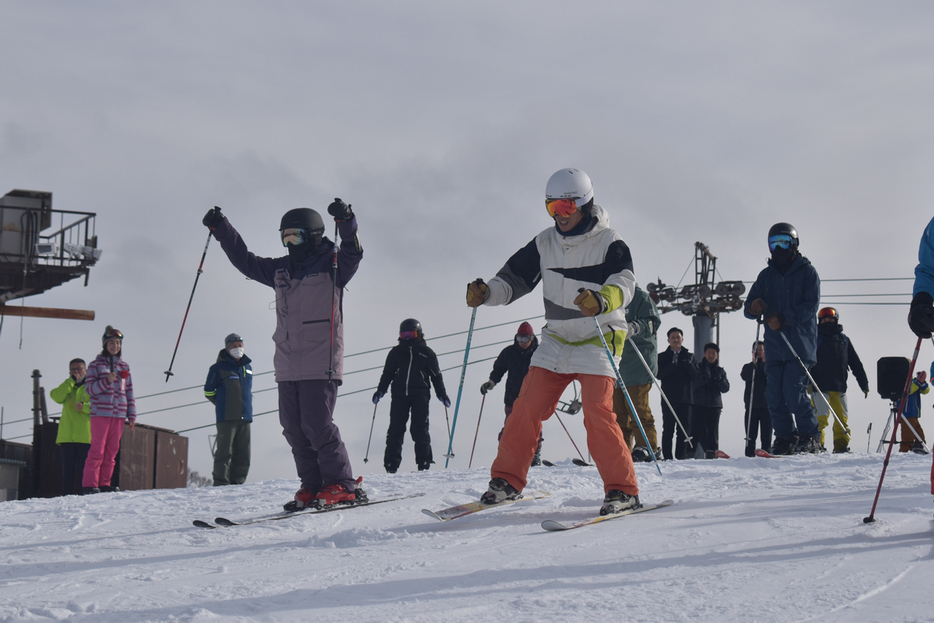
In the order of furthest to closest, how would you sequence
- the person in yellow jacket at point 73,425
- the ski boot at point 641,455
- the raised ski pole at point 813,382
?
the person in yellow jacket at point 73,425 → the ski boot at point 641,455 → the raised ski pole at point 813,382

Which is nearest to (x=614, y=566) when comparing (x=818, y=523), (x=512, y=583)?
(x=512, y=583)

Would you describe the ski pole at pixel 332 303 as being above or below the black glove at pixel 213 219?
below

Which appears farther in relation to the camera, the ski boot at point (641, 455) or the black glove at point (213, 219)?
the ski boot at point (641, 455)

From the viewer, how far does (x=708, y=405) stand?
400 inches

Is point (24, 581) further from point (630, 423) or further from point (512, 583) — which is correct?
point (630, 423)

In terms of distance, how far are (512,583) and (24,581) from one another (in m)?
2.00

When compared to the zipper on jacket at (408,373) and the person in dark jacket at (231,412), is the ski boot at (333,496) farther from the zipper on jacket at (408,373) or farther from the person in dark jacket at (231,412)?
the zipper on jacket at (408,373)

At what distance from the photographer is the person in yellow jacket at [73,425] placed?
29.4ft

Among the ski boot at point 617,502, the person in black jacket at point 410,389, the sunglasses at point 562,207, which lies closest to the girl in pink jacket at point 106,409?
the person in black jacket at point 410,389

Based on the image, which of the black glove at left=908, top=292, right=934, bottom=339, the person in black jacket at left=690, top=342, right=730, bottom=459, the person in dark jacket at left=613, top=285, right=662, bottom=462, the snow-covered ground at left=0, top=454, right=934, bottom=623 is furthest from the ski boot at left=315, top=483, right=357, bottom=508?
the person in black jacket at left=690, top=342, right=730, bottom=459

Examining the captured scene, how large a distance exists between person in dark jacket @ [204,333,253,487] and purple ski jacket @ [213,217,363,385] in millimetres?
3797

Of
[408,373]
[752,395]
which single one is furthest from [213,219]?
[752,395]

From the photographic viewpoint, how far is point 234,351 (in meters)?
9.47

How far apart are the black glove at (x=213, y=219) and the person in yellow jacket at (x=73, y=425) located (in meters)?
3.87
